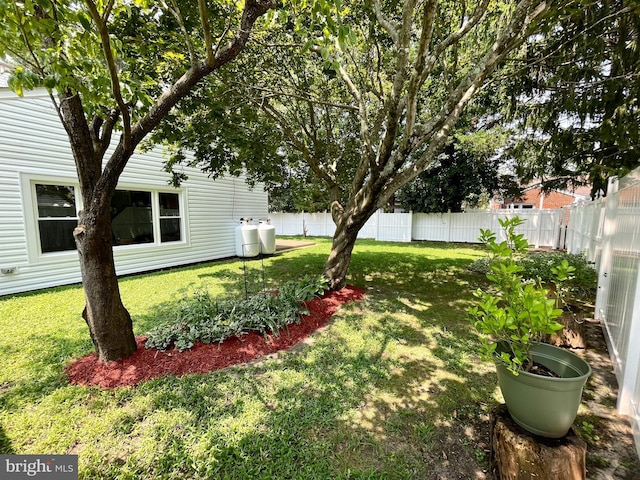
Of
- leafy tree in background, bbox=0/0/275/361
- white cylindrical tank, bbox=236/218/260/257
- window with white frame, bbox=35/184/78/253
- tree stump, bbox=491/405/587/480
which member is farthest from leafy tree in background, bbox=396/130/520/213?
window with white frame, bbox=35/184/78/253

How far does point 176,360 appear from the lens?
3.00 meters

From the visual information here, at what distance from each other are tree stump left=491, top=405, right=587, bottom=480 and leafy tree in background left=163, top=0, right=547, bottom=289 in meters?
3.47

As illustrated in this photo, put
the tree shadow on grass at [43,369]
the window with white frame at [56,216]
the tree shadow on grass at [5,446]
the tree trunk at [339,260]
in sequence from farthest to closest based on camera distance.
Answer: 1. the window with white frame at [56,216]
2. the tree trunk at [339,260]
3. the tree shadow on grass at [43,369]
4. the tree shadow on grass at [5,446]

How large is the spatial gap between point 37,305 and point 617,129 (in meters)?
10.3

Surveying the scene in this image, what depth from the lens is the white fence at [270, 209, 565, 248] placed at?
11695 mm

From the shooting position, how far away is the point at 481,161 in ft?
41.8

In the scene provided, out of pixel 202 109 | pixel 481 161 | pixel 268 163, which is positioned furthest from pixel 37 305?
pixel 481 161

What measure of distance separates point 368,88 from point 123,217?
266 inches

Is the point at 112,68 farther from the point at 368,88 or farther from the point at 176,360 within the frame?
the point at 368,88

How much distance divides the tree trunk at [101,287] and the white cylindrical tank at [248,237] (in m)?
6.16

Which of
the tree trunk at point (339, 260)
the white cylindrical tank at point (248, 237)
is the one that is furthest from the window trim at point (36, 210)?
the tree trunk at point (339, 260)

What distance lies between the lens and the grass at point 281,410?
186cm

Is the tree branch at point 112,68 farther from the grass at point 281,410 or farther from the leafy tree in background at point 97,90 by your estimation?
the grass at point 281,410

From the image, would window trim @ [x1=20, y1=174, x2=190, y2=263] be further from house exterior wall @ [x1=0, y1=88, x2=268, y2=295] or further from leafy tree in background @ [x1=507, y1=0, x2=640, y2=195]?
leafy tree in background @ [x1=507, y1=0, x2=640, y2=195]
